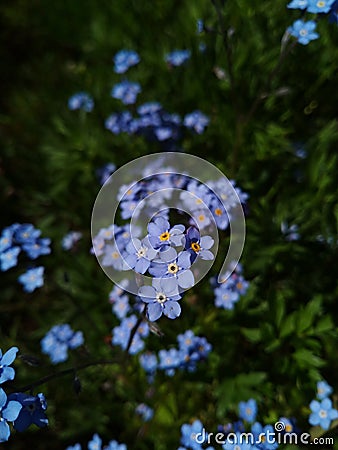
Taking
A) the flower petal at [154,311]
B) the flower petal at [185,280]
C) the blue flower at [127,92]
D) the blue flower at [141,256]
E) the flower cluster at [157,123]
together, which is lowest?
the flower petal at [154,311]

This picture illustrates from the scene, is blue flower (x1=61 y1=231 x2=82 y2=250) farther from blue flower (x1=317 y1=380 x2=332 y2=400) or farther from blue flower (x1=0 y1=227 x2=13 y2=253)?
blue flower (x1=317 y1=380 x2=332 y2=400)

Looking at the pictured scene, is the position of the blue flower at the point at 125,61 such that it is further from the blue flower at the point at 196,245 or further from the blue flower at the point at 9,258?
the blue flower at the point at 196,245

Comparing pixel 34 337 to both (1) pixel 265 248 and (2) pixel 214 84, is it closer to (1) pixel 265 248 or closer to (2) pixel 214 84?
(1) pixel 265 248

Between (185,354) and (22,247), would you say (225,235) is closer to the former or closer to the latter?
(185,354)

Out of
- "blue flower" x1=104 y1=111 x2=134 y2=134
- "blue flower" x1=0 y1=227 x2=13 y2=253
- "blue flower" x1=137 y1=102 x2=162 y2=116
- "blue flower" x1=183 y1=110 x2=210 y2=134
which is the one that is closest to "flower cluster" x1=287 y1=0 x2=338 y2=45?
"blue flower" x1=183 y1=110 x2=210 y2=134

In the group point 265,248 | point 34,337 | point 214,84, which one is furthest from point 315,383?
point 214,84

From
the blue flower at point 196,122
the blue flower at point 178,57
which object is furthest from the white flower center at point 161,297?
the blue flower at point 178,57
